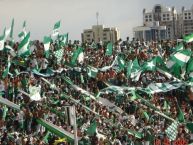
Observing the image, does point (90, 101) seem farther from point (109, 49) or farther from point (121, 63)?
point (109, 49)

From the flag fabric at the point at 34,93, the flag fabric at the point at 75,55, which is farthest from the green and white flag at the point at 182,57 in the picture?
Result: the flag fabric at the point at 34,93

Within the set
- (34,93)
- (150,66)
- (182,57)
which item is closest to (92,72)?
(150,66)

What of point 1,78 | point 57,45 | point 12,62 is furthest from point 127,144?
point 57,45

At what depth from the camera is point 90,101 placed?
32.5 m

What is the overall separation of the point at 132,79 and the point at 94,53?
4534mm

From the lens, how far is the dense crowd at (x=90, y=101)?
25781 mm

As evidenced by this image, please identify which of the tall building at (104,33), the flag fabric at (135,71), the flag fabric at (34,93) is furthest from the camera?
the tall building at (104,33)

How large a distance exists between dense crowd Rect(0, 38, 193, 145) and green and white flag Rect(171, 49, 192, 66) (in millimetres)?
1246

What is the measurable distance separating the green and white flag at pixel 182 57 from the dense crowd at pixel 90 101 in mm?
1246

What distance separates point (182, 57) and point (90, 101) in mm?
6250

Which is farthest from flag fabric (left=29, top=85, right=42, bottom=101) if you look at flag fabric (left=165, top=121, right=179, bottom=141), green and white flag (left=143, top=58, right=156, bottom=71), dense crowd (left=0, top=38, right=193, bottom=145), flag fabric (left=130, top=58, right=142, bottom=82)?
green and white flag (left=143, top=58, right=156, bottom=71)

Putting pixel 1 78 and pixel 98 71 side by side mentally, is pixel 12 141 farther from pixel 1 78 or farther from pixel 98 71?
pixel 98 71

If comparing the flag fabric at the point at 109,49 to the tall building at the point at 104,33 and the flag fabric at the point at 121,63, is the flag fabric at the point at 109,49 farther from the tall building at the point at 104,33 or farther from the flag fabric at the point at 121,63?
the tall building at the point at 104,33

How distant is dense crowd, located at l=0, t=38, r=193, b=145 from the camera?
2578 centimetres
